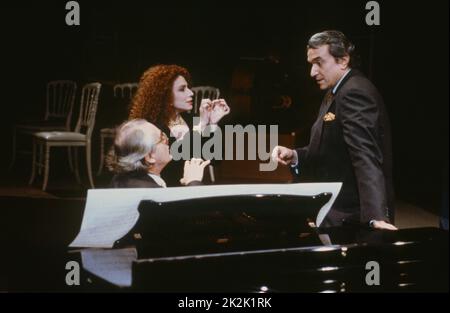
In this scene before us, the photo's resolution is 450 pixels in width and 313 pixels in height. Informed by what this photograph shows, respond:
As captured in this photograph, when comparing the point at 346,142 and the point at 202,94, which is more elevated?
the point at 202,94

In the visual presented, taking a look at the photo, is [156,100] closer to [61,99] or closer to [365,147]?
[365,147]

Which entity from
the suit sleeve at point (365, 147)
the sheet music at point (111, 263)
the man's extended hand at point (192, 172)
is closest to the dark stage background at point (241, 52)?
the man's extended hand at point (192, 172)

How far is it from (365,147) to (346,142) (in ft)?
0.22

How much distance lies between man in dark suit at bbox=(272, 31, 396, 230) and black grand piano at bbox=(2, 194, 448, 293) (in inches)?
10.5

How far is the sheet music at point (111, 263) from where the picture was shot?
3.01 feet

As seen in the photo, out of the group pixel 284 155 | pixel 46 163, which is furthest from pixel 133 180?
pixel 46 163

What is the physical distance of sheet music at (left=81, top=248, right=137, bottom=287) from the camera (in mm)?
917

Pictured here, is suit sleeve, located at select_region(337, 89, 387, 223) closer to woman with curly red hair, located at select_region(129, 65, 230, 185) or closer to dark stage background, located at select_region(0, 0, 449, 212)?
woman with curly red hair, located at select_region(129, 65, 230, 185)

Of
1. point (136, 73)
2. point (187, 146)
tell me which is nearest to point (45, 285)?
point (187, 146)

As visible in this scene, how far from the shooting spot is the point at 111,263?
3.22ft

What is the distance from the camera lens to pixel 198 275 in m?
0.92

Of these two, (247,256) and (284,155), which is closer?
(247,256)
